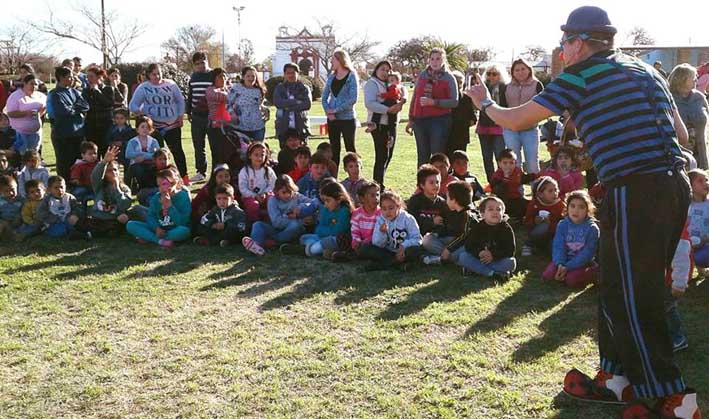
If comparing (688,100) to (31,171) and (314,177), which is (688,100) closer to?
(314,177)

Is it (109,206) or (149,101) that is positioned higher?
(149,101)

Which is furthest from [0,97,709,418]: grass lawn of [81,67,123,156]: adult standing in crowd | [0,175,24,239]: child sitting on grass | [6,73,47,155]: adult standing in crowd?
[6,73,47,155]: adult standing in crowd

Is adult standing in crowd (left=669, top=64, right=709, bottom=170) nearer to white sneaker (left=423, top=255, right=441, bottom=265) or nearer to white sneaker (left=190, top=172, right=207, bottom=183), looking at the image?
white sneaker (left=423, top=255, right=441, bottom=265)

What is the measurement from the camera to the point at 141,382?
12.0 ft

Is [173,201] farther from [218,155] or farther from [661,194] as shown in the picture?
[661,194]

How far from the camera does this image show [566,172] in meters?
7.18

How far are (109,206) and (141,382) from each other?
13.0 feet

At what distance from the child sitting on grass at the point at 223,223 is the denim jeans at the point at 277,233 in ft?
0.59

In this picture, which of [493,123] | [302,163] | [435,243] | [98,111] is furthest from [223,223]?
[98,111]

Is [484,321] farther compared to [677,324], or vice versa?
[484,321]

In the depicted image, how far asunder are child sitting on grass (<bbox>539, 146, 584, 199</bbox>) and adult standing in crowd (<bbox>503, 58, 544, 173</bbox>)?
1.83ft

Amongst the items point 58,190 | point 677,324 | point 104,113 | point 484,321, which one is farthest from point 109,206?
point 677,324

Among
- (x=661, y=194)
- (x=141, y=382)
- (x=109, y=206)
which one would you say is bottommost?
(x=141, y=382)

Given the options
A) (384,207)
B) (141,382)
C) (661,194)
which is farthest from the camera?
(384,207)
